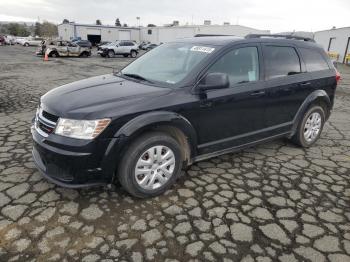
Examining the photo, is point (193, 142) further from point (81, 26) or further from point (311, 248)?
point (81, 26)

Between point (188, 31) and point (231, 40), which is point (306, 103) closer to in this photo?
point (231, 40)

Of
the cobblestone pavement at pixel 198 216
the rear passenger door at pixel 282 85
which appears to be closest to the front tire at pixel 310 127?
the rear passenger door at pixel 282 85

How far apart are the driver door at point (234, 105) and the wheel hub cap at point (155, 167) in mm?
512

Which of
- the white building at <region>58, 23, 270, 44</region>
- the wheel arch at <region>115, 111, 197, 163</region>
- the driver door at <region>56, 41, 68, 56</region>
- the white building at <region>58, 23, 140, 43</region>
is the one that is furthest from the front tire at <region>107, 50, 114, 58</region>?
the white building at <region>58, 23, 140, 43</region>

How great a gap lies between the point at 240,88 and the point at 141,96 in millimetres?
1423

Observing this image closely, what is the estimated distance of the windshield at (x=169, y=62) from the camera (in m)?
3.90

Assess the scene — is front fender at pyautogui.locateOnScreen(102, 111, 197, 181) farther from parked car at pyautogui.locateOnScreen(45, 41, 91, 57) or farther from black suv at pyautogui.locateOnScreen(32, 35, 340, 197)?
parked car at pyautogui.locateOnScreen(45, 41, 91, 57)

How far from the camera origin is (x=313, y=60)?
515 cm

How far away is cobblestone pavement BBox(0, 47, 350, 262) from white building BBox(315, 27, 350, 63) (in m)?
30.0

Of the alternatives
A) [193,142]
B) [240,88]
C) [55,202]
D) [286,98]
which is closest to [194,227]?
[193,142]

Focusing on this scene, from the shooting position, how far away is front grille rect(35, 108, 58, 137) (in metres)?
3.29

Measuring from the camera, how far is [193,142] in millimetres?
3771

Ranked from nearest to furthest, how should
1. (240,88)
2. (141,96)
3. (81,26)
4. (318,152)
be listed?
(141,96), (240,88), (318,152), (81,26)

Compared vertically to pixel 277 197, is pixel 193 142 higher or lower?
higher
